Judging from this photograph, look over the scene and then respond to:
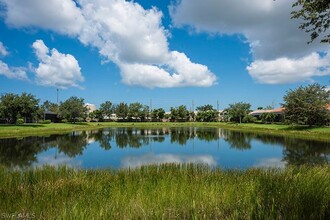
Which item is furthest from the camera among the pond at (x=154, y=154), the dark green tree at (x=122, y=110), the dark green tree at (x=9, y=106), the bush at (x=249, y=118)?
the dark green tree at (x=122, y=110)

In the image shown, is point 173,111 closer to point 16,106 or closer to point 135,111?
point 135,111

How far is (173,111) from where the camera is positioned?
123m

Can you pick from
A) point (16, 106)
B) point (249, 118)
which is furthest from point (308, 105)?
point (16, 106)

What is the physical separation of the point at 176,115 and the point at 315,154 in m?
95.7

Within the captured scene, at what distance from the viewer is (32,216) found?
296 inches

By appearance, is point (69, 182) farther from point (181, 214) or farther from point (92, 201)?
point (181, 214)

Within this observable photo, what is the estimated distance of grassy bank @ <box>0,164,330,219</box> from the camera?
7.27m

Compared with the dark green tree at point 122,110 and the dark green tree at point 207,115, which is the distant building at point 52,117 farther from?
the dark green tree at point 207,115

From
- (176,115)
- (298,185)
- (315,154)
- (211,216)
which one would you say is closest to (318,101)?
(315,154)

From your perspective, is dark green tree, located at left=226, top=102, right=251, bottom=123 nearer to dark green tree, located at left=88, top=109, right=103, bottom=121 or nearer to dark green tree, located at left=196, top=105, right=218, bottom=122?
dark green tree, located at left=196, top=105, right=218, bottom=122

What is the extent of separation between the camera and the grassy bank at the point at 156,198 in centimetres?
727

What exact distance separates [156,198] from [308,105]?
183ft

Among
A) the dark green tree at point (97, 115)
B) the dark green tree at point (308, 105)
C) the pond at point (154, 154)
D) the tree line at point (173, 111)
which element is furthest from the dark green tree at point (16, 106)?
the dark green tree at point (308, 105)

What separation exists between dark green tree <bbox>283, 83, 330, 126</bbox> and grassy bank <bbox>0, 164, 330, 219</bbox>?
49.8 metres
